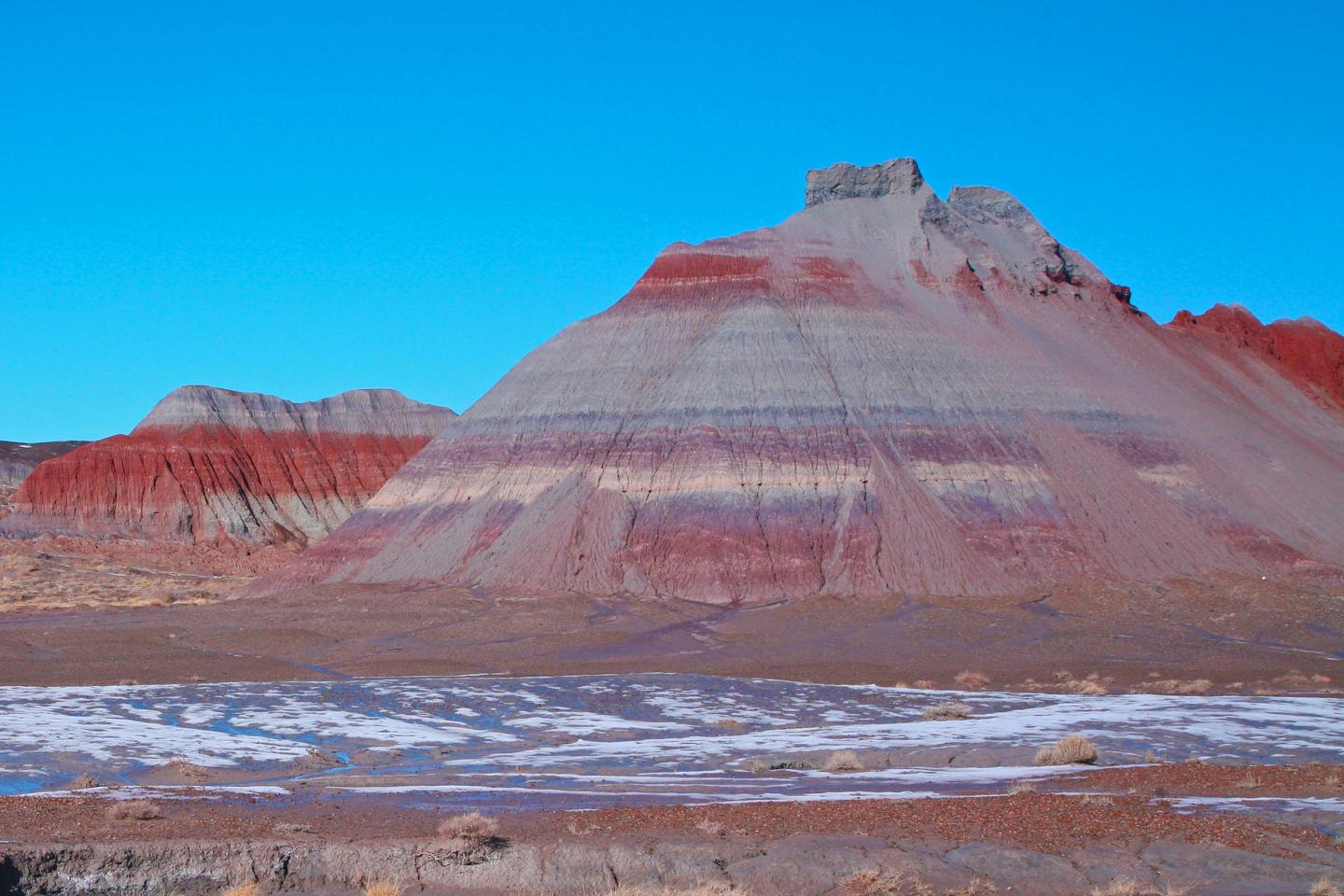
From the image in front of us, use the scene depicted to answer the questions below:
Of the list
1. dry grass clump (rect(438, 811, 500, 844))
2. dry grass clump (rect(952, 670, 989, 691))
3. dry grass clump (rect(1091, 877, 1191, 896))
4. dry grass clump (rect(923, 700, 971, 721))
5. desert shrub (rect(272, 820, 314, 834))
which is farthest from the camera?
dry grass clump (rect(952, 670, 989, 691))

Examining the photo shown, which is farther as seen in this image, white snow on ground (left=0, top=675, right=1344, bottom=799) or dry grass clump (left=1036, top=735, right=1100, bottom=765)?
dry grass clump (left=1036, top=735, right=1100, bottom=765)

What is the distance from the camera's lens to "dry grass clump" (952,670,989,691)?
118 feet

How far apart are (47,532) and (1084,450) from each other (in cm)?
7774

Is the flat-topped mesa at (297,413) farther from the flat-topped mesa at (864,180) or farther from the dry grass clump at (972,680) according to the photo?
the dry grass clump at (972,680)

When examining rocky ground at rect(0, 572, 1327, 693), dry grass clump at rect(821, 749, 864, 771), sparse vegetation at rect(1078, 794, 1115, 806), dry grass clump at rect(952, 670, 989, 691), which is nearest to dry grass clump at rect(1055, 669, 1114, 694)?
rocky ground at rect(0, 572, 1327, 693)

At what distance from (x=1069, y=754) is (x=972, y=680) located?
15.6m

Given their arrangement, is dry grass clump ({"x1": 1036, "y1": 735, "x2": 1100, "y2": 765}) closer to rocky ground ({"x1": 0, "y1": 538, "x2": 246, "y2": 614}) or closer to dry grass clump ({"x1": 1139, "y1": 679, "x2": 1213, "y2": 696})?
dry grass clump ({"x1": 1139, "y1": 679, "x2": 1213, "y2": 696})

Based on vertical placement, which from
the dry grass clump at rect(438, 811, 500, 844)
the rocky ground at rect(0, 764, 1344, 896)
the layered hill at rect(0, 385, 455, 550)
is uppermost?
the layered hill at rect(0, 385, 455, 550)

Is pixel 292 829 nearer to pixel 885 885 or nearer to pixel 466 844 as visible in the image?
pixel 466 844

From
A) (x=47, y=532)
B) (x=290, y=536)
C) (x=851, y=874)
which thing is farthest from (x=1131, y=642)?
(x=47, y=532)

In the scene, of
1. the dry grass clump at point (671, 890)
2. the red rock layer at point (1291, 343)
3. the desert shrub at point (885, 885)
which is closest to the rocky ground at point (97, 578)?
the dry grass clump at point (671, 890)

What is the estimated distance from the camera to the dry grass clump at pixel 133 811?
14.8m

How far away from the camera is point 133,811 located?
1492 cm

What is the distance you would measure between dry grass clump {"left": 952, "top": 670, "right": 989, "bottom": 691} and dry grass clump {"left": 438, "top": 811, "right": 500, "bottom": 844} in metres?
23.6
